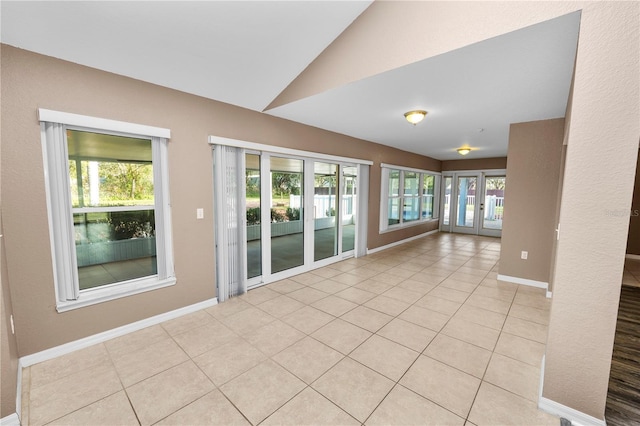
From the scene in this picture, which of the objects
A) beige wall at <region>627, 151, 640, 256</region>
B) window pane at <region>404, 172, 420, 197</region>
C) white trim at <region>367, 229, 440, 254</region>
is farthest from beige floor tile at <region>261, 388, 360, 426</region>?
beige wall at <region>627, 151, 640, 256</region>

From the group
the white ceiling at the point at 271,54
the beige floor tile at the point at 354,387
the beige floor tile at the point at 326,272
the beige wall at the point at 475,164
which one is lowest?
the beige floor tile at the point at 354,387

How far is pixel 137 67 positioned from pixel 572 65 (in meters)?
3.81

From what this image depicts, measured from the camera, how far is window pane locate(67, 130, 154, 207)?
2.44m

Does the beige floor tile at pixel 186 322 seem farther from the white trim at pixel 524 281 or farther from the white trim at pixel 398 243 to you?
the white trim at pixel 524 281

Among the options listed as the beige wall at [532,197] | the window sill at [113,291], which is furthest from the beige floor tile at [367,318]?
the beige wall at [532,197]

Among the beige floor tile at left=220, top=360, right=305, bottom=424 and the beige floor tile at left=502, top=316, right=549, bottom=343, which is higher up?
the beige floor tile at left=502, top=316, right=549, bottom=343

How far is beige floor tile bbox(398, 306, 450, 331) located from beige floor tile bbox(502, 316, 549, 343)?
0.61 metres

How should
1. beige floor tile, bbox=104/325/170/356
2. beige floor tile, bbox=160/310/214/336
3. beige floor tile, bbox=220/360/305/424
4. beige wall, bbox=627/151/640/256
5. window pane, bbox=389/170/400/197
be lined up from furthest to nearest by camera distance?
window pane, bbox=389/170/400/197 < beige wall, bbox=627/151/640/256 < beige floor tile, bbox=160/310/214/336 < beige floor tile, bbox=104/325/170/356 < beige floor tile, bbox=220/360/305/424

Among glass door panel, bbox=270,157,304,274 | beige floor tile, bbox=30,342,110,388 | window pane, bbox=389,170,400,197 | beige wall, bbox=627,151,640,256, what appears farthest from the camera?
window pane, bbox=389,170,400,197

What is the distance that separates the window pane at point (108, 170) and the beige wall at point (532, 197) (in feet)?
16.7

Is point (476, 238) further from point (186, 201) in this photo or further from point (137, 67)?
point (137, 67)

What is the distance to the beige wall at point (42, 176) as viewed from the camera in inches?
79.4

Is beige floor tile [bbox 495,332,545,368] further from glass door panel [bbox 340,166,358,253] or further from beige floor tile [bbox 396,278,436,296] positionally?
glass door panel [bbox 340,166,358,253]

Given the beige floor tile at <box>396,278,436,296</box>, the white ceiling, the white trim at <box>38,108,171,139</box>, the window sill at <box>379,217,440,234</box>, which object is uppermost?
the white ceiling
